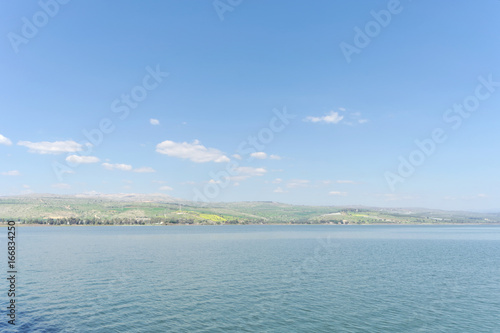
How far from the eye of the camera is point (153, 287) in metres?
55.8

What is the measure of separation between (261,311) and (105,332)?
19745mm

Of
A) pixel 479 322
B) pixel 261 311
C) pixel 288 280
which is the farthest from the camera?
pixel 288 280

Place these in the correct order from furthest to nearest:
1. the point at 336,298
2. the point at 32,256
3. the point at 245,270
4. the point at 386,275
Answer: the point at 32,256
the point at 245,270
the point at 386,275
the point at 336,298

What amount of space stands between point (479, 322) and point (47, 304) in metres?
60.3

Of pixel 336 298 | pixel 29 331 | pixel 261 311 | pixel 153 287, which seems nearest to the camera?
pixel 29 331

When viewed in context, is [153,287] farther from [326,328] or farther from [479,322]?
[479,322]

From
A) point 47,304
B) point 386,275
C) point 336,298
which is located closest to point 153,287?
point 47,304

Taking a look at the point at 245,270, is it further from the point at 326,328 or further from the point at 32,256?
the point at 32,256

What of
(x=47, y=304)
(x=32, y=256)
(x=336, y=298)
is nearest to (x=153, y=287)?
(x=47, y=304)

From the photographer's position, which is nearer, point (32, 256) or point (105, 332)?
point (105, 332)

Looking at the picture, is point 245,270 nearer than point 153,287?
No

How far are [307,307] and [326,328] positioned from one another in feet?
25.3

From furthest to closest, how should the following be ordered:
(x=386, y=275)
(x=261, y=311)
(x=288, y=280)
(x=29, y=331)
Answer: (x=386, y=275) → (x=288, y=280) → (x=261, y=311) → (x=29, y=331)

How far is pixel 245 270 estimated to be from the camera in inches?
2830
